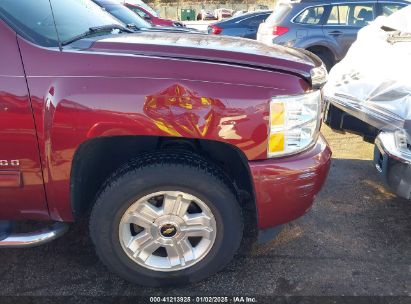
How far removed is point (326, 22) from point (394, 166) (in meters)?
5.46

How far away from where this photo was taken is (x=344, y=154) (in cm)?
480

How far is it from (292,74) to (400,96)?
166 centimetres

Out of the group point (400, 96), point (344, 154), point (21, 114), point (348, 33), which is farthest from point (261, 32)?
point (21, 114)

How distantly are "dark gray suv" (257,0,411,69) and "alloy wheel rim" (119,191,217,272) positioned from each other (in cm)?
596

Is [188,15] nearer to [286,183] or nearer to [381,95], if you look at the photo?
[381,95]

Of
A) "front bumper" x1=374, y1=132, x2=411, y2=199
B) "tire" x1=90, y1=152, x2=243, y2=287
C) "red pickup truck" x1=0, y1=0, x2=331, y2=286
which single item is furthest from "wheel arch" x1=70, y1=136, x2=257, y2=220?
"front bumper" x1=374, y1=132, x2=411, y2=199

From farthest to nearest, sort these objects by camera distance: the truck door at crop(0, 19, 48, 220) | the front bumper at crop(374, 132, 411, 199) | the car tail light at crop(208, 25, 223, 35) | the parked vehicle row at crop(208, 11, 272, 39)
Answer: the parked vehicle row at crop(208, 11, 272, 39) < the car tail light at crop(208, 25, 223, 35) < the front bumper at crop(374, 132, 411, 199) < the truck door at crop(0, 19, 48, 220)

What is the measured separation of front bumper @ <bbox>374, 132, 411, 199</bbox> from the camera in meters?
2.94

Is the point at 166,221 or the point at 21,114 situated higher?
the point at 21,114

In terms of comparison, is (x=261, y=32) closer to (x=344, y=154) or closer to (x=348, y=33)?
(x=348, y=33)

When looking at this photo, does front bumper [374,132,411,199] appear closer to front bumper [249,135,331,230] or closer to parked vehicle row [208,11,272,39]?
front bumper [249,135,331,230]

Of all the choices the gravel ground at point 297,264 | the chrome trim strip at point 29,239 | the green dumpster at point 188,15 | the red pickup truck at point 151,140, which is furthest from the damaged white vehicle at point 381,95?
the green dumpster at point 188,15

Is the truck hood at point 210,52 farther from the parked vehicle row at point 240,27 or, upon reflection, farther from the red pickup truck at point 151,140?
the parked vehicle row at point 240,27

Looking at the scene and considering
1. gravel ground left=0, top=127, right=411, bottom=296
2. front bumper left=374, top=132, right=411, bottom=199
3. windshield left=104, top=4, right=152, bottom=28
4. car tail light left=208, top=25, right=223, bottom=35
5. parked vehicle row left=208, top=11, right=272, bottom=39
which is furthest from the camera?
parked vehicle row left=208, top=11, right=272, bottom=39
